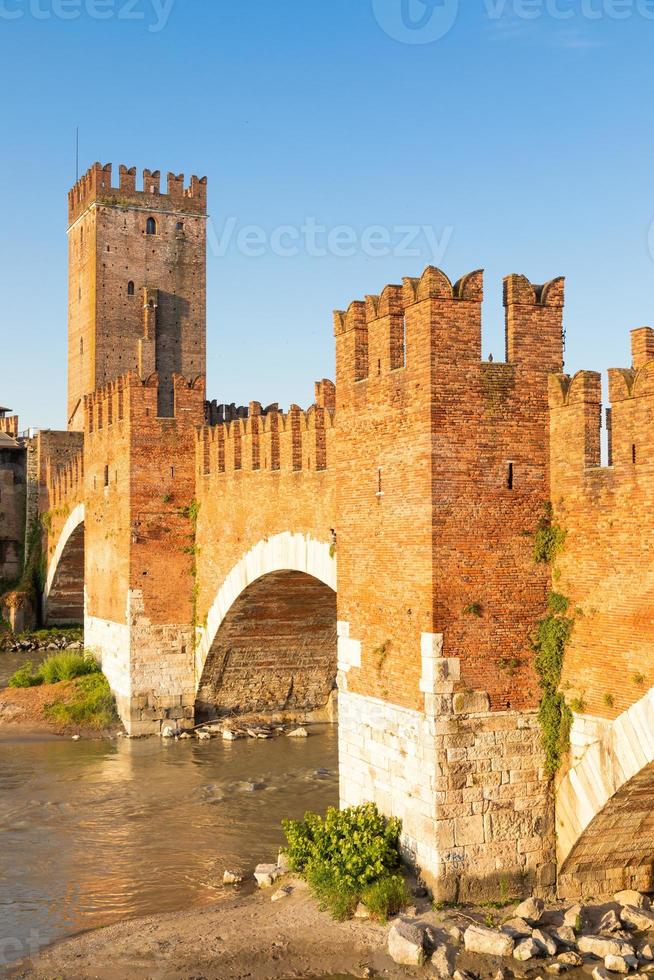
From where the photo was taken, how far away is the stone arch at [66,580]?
40.1m

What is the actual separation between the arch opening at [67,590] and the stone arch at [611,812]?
→ 30065mm

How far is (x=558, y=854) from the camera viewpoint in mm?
12711

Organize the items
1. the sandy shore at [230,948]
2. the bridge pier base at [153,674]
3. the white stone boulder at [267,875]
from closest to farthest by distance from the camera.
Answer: the sandy shore at [230,948] → the white stone boulder at [267,875] → the bridge pier base at [153,674]

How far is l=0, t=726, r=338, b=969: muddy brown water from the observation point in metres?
14.4

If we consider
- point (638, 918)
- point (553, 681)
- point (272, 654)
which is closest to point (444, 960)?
point (638, 918)

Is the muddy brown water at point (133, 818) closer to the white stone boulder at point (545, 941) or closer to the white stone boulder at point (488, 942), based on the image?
the white stone boulder at point (488, 942)

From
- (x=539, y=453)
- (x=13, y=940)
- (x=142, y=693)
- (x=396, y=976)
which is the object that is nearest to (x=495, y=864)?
(x=396, y=976)

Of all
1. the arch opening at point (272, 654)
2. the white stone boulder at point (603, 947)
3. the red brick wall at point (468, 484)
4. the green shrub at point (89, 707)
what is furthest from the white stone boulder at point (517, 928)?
the green shrub at point (89, 707)

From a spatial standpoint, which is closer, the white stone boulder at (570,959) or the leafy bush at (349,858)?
the white stone boulder at (570,959)

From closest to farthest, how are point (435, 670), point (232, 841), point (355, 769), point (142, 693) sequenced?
point (435, 670) < point (355, 769) < point (232, 841) < point (142, 693)

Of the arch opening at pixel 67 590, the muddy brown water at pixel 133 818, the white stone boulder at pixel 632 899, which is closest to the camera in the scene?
the white stone boulder at pixel 632 899

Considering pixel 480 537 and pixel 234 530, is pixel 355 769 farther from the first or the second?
pixel 234 530

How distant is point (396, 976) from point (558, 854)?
2.56 metres

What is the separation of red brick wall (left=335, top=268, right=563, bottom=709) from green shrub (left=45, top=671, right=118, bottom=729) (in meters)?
12.9
